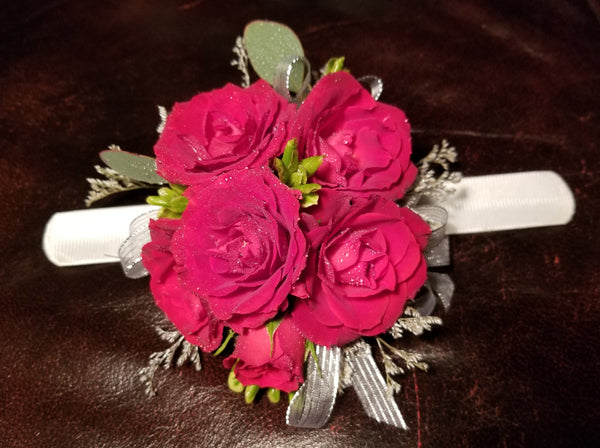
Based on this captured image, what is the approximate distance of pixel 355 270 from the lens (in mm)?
522

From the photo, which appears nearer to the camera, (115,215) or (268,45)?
(268,45)

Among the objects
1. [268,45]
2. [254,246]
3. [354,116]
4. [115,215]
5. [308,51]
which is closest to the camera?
[254,246]

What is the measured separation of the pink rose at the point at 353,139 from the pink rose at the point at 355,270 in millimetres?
29

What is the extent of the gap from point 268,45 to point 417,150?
322 mm

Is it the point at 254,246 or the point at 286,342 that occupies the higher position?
the point at 254,246

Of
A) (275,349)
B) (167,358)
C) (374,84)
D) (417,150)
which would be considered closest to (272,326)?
(275,349)

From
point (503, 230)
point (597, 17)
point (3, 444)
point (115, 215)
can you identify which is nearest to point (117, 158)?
point (115, 215)

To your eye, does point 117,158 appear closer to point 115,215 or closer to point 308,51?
point 115,215

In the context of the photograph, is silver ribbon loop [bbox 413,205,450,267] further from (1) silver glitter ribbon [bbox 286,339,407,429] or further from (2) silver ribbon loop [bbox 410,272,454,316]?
(1) silver glitter ribbon [bbox 286,339,407,429]

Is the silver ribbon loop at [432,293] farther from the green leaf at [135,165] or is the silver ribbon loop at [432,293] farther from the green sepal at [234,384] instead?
the green leaf at [135,165]

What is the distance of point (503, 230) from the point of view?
85cm

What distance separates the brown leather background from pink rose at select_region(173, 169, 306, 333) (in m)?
0.33

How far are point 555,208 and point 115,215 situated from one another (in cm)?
70

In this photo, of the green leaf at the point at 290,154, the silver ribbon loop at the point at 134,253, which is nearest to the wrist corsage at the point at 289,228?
the green leaf at the point at 290,154
